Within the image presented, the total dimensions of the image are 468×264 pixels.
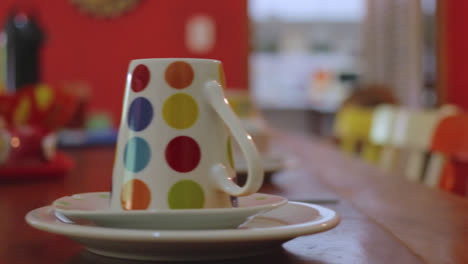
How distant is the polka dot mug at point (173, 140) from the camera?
0.44 m

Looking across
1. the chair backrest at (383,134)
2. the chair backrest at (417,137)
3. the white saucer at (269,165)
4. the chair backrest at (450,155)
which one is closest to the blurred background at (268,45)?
the chair backrest at (383,134)

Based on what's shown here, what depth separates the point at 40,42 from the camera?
1.70 m

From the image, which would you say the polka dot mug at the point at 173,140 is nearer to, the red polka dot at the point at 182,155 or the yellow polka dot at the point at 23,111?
the red polka dot at the point at 182,155

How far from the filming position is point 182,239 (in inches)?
13.2

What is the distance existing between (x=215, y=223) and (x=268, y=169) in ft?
1.61

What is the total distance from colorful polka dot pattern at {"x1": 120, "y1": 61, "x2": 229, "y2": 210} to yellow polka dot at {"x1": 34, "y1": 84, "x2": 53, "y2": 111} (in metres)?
0.67

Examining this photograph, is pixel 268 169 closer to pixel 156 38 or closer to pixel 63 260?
pixel 63 260

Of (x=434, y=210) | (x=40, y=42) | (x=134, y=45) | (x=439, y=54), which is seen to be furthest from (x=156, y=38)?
(x=434, y=210)

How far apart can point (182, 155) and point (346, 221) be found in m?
0.18

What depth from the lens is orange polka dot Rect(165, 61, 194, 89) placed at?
17.7 inches

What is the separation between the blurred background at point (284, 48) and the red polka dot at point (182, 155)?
231 cm

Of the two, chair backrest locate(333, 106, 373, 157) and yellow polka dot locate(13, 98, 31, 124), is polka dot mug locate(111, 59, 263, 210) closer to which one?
yellow polka dot locate(13, 98, 31, 124)

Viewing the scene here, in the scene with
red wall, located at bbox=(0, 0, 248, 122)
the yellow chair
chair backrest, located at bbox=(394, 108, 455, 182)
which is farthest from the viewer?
red wall, located at bbox=(0, 0, 248, 122)

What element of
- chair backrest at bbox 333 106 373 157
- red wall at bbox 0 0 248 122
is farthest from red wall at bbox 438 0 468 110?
chair backrest at bbox 333 106 373 157
